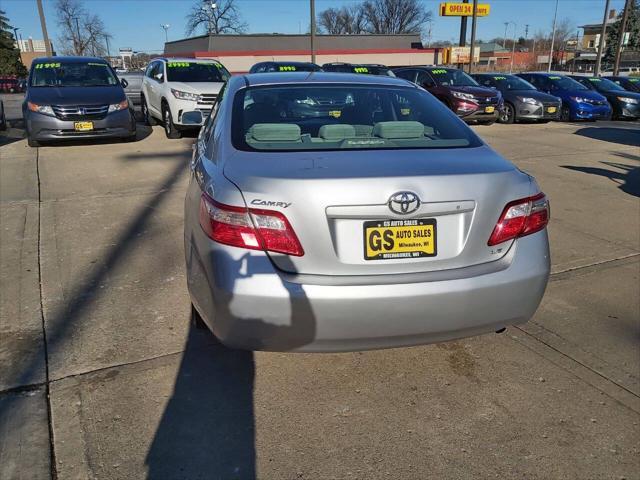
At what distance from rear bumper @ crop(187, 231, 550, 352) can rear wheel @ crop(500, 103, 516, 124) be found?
46.6ft

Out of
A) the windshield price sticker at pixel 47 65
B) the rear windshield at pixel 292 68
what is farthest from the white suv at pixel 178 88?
the rear windshield at pixel 292 68

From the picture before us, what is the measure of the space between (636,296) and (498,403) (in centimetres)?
192

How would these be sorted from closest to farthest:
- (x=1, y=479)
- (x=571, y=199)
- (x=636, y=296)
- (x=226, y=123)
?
(x=1, y=479), (x=226, y=123), (x=636, y=296), (x=571, y=199)

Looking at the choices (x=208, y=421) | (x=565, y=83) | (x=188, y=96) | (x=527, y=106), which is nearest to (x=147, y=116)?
(x=188, y=96)

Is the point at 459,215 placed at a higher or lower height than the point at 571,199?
higher

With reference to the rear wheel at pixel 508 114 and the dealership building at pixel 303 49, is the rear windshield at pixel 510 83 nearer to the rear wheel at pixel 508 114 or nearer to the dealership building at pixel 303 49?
the rear wheel at pixel 508 114

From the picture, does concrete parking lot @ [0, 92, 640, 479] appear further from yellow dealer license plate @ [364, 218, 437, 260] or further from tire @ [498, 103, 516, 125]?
tire @ [498, 103, 516, 125]

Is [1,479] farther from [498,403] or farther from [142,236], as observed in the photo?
[142,236]

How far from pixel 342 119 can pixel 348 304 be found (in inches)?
65.9

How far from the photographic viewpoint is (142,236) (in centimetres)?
516

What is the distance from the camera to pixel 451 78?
50.3 feet

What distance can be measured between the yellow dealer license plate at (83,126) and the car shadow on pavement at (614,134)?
1085cm

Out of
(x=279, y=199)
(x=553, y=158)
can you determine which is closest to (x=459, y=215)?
(x=279, y=199)

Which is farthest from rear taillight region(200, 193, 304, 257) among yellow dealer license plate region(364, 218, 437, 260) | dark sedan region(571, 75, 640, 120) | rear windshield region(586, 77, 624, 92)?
rear windshield region(586, 77, 624, 92)
